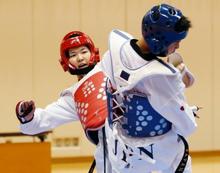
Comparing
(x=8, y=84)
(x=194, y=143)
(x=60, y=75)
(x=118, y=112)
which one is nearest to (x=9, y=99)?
(x=8, y=84)

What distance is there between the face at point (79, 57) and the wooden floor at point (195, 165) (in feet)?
8.32

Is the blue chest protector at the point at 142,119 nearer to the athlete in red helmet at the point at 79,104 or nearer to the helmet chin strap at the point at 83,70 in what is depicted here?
the athlete in red helmet at the point at 79,104

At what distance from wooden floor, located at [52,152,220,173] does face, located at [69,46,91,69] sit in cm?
254

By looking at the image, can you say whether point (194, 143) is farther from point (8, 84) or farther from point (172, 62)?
point (172, 62)

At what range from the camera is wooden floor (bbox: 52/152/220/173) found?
515 cm

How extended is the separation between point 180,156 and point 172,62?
1.31 feet

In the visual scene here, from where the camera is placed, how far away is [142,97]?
6.93 ft

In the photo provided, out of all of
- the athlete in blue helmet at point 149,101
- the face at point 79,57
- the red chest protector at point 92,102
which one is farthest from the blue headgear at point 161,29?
the face at point 79,57

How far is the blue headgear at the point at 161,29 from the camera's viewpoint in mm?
2033

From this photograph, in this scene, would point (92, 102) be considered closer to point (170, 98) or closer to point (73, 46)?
point (73, 46)

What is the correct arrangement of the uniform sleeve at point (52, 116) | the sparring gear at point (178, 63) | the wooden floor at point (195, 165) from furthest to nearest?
the wooden floor at point (195, 165)
the uniform sleeve at point (52, 116)
the sparring gear at point (178, 63)

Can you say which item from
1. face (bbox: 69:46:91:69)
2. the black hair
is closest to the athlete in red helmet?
face (bbox: 69:46:91:69)

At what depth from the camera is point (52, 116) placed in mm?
2756

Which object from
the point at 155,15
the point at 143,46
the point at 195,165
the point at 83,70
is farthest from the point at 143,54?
the point at 195,165
